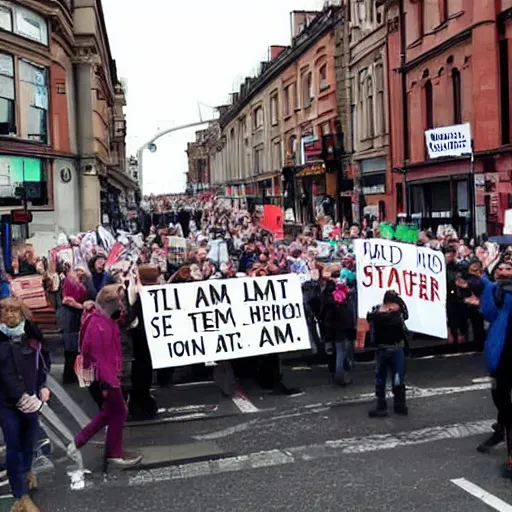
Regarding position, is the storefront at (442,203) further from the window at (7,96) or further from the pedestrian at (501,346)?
the pedestrian at (501,346)

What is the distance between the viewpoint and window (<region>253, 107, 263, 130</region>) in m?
54.1

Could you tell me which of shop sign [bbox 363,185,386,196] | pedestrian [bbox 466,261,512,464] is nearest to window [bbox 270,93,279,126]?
shop sign [bbox 363,185,386,196]

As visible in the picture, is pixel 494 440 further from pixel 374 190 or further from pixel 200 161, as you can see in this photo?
pixel 200 161

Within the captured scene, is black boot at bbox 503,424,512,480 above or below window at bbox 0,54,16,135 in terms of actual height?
below

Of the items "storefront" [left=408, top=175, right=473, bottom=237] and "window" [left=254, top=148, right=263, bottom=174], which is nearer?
"storefront" [left=408, top=175, right=473, bottom=237]

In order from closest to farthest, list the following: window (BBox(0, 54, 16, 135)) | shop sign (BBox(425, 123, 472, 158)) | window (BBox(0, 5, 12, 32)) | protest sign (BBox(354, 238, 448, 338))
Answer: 1. protest sign (BBox(354, 238, 448, 338))
2. shop sign (BBox(425, 123, 472, 158))
3. window (BBox(0, 5, 12, 32))
4. window (BBox(0, 54, 16, 135))

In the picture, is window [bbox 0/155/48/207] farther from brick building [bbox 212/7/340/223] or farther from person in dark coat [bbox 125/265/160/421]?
brick building [bbox 212/7/340/223]

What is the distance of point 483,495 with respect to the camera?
569 cm

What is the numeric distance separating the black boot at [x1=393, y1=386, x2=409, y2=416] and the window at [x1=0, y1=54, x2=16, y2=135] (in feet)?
53.6

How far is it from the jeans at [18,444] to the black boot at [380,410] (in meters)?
3.45

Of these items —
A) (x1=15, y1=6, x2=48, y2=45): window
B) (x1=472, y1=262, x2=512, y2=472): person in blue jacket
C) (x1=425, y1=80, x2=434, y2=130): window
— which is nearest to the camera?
(x1=472, y1=262, x2=512, y2=472): person in blue jacket

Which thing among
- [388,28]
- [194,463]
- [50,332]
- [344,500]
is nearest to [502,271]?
[344,500]

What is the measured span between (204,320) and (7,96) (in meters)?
15.3

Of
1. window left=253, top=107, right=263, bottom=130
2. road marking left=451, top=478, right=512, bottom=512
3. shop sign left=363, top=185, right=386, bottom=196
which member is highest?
window left=253, top=107, right=263, bottom=130
